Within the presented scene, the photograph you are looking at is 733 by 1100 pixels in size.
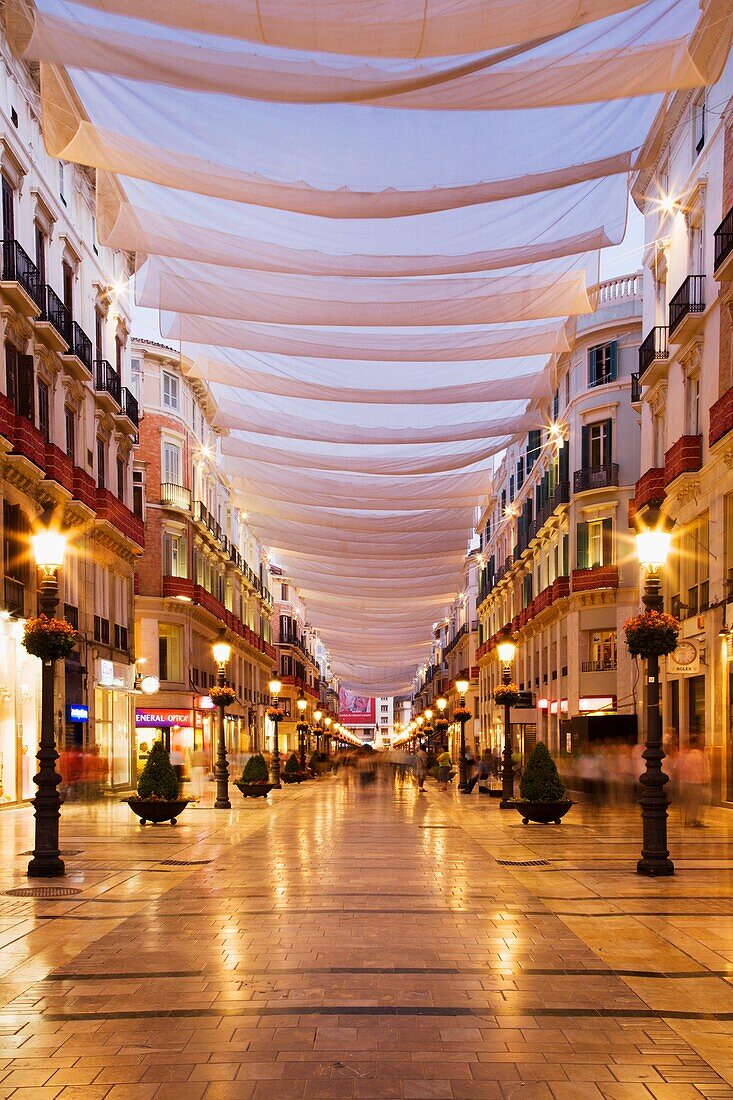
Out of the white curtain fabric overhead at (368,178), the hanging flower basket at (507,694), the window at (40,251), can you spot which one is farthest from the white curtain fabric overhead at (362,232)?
the hanging flower basket at (507,694)

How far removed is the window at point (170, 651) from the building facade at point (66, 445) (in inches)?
299

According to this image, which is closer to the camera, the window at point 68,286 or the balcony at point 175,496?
the window at point 68,286

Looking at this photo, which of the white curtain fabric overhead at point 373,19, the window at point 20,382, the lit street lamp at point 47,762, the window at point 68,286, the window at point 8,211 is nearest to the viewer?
the white curtain fabric overhead at point 373,19

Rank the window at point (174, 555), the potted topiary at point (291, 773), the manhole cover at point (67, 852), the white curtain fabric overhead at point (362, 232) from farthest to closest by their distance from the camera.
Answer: the window at point (174, 555) → the potted topiary at point (291, 773) → the white curtain fabric overhead at point (362, 232) → the manhole cover at point (67, 852)

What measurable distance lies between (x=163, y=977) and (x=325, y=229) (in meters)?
13.0

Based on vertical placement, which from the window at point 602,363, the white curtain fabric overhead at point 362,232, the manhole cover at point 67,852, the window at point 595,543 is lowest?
the manhole cover at point 67,852

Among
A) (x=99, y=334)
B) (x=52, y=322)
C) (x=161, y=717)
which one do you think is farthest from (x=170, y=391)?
(x=52, y=322)

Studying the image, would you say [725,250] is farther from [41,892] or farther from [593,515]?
[593,515]

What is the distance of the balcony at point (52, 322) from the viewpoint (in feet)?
91.1

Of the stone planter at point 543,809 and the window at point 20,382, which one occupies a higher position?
the window at point 20,382

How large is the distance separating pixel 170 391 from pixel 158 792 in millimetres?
31635

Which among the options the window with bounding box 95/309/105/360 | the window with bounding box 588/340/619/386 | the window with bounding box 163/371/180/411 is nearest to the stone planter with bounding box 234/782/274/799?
the window with bounding box 95/309/105/360

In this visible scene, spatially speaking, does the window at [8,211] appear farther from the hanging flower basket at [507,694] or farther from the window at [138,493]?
the window at [138,493]

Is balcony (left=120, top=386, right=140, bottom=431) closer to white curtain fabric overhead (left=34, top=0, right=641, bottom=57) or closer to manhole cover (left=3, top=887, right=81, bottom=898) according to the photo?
white curtain fabric overhead (left=34, top=0, right=641, bottom=57)
